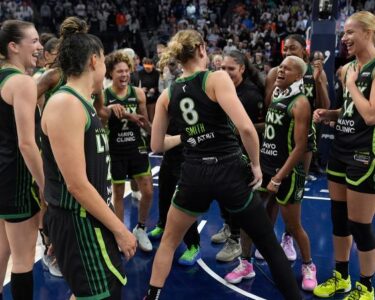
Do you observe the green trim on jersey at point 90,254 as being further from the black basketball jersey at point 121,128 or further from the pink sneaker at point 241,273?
the black basketball jersey at point 121,128

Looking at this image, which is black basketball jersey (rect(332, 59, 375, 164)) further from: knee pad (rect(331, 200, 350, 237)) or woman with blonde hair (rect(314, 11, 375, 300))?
knee pad (rect(331, 200, 350, 237))

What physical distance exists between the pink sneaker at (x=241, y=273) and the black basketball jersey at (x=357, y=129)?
3.98 feet

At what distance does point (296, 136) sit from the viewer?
3342mm

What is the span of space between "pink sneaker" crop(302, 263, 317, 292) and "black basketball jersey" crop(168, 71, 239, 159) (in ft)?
4.58

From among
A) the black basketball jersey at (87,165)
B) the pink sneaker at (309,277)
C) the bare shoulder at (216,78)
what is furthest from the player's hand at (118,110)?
the pink sneaker at (309,277)

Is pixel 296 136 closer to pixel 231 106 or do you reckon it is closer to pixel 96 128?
pixel 231 106

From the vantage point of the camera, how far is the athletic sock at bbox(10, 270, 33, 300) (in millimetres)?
2830

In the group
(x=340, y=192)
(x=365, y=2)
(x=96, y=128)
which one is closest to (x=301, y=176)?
(x=340, y=192)

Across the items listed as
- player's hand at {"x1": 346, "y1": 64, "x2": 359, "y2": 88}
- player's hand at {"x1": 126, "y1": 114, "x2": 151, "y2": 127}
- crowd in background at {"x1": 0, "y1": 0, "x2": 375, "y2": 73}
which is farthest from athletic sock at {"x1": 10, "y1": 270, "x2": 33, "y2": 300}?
crowd in background at {"x1": 0, "y1": 0, "x2": 375, "y2": 73}

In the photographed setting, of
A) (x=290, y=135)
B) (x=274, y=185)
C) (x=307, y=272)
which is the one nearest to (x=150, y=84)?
(x=290, y=135)

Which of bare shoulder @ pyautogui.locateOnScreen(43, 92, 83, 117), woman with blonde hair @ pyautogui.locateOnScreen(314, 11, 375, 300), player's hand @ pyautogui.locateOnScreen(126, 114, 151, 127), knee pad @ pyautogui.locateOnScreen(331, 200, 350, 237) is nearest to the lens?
bare shoulder @ pyautogui.locateOnScreen(43, 92, 83, 117)

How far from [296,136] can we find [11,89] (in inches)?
78.5

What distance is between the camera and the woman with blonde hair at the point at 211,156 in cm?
276

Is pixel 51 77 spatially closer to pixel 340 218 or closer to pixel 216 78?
pixel 216 78
